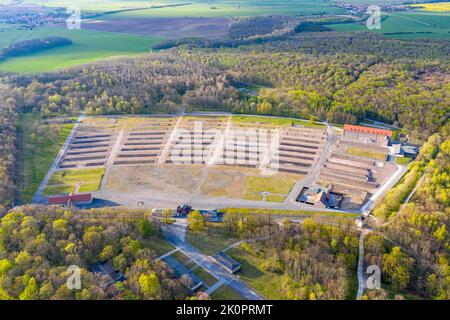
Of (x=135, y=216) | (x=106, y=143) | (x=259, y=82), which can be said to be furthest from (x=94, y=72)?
(x=135, y=216)

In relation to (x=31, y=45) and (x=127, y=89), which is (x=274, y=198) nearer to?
(x=127, y=89)

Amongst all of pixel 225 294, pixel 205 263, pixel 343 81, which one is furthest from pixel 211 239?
pixel 343 81

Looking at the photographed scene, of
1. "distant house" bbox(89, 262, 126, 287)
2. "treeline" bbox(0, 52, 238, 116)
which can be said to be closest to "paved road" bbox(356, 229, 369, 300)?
"distant house" bbox(89, 262, 126, 287)

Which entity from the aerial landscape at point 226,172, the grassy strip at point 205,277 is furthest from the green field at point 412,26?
the grassy strip at point 205,277

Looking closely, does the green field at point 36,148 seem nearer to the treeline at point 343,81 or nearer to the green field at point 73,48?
the green field at point 73,48

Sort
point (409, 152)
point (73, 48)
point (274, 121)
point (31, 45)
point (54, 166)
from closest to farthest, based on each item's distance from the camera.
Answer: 1. point (54, 166)
2. point (409, 152)
3. point (274, 121)
4. point (31, 45)
5. point (73, 48)
